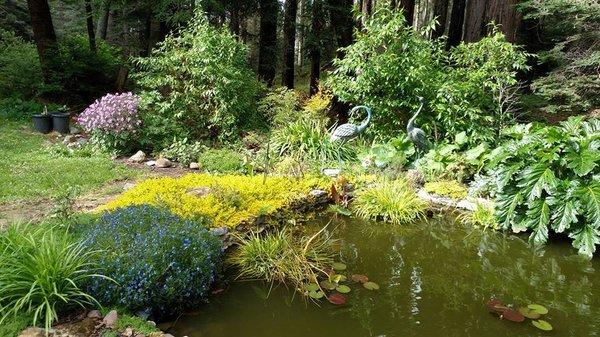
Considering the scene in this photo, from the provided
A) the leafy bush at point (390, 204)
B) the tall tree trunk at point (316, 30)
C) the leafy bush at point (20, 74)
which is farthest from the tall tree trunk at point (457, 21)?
the leafy bush at point (20, 74)

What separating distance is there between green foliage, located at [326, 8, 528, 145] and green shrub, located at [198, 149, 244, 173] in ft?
6.55

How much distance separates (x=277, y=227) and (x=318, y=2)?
7690 millimetres

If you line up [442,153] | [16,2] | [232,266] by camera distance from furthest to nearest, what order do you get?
1. [16,2]
2. [442,153]
3. [232,266]

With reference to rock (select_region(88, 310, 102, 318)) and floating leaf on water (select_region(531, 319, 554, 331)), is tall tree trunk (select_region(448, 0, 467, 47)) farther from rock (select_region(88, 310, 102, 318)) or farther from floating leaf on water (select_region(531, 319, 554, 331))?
rock (select_region(88, 310, 102, 318))

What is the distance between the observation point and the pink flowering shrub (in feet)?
23.4

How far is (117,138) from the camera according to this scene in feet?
24.0

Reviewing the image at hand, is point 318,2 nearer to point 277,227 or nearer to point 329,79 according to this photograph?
point 329,79

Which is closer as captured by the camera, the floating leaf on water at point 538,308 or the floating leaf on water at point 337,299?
the floating leaf on water at point 538,308

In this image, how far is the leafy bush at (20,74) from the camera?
10.9 metres

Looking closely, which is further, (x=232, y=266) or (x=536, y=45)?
(x=536, y=45)

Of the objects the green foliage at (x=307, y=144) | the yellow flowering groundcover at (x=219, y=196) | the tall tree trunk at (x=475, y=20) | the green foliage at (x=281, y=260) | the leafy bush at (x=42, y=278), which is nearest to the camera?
the leafy bush at (x=42, y=278)

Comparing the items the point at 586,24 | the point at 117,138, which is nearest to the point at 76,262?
the point at 117,138

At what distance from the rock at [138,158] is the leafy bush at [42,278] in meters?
4.17

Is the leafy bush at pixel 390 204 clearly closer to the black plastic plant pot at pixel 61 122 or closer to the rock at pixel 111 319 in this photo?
the rock at pixel 111 319
